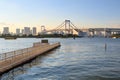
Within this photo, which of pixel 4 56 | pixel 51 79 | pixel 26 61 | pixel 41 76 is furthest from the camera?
pixel 26 61

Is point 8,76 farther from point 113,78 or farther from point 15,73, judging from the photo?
point 113,78

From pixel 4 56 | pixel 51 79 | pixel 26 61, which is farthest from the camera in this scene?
pixel 26 61

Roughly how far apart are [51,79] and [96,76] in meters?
4.95

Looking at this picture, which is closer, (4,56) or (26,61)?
(4,56)

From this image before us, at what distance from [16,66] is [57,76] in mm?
7232

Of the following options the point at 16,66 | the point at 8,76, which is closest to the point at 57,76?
the point at 8,76

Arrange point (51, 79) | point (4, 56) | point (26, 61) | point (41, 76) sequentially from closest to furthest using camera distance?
point (51, 79), point (41, 76), point (4, 56), point (26, 61)

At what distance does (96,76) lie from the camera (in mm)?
26141

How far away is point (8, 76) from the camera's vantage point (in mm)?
25359

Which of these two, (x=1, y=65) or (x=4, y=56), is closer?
(x=1, y=65)

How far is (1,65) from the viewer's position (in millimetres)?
27578

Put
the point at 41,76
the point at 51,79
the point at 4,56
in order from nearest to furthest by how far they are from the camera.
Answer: the point at 51,79 → the point at 41,76 → the point at 4,56

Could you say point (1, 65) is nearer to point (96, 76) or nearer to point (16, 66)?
point (16, 66)

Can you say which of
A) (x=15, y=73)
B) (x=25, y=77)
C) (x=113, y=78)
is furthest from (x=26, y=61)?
(x=113, y=78)
